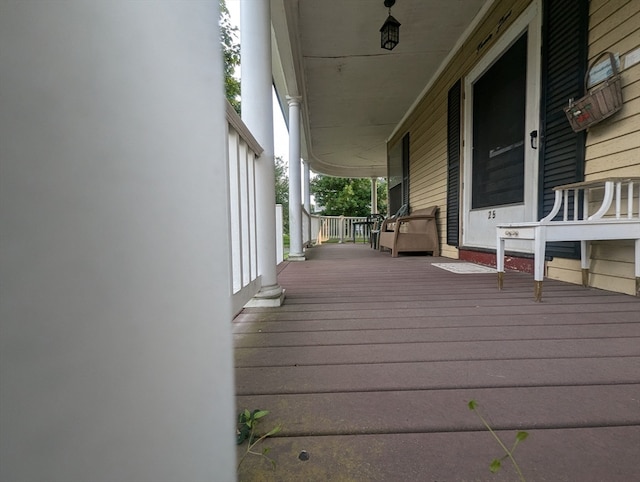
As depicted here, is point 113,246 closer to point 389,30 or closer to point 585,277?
point 585,277

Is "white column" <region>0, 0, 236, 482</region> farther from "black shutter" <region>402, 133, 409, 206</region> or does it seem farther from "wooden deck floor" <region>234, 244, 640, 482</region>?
"black shutter" <region>402, 133, 409, 206</region>

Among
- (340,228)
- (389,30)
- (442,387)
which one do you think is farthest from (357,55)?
(340,228)

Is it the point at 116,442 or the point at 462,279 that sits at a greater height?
the point at 116,442

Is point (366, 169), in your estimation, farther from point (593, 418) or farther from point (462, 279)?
point (593, 418)

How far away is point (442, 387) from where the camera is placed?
83cm

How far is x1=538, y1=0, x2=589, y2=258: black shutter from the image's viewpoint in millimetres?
2033

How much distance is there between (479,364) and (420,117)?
15.8ft

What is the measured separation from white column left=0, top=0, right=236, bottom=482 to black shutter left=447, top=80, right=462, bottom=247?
12.5ft

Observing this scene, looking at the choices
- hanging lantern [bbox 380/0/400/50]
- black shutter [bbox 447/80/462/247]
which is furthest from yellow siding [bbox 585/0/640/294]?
black shutter [bbox 447/80/462/247]

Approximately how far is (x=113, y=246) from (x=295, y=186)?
155 inches

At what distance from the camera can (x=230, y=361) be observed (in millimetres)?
430

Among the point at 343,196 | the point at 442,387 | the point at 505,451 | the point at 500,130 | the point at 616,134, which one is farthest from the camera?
the point at 343,196

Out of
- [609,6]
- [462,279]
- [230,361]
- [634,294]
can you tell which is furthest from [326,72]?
[230,361]

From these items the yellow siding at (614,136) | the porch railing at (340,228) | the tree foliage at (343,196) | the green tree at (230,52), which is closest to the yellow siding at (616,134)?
the yellow siding at (614,136)
